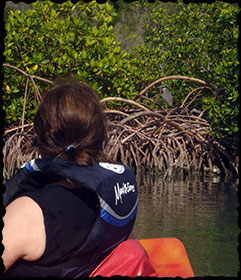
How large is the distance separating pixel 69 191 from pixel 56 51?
7.31 meters

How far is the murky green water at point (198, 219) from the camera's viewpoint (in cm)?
366

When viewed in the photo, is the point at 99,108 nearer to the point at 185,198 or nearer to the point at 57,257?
the point at 57,257

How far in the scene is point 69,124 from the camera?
1.69 metres

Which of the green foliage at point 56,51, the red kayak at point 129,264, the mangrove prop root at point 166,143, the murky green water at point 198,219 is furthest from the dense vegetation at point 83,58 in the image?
the red kayak at point 129,264

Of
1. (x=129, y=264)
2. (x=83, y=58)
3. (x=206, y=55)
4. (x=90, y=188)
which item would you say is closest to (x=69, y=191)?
(x=90, y=188)

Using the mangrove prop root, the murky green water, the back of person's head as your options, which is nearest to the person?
the back of person's head

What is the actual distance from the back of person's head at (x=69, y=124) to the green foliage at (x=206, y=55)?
566cm

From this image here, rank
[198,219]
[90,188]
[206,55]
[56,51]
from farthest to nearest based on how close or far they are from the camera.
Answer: [206,55], [56,51], [198,219], [90,188]

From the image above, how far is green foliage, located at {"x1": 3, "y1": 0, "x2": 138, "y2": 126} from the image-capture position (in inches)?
328

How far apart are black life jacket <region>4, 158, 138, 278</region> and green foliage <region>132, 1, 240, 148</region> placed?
5663 millimetres

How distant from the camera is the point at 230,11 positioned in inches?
321

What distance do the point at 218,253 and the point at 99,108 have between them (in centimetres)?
233

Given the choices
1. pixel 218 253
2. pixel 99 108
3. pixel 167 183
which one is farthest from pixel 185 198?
pixel 99 108

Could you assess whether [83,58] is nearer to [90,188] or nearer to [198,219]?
[198,219]
